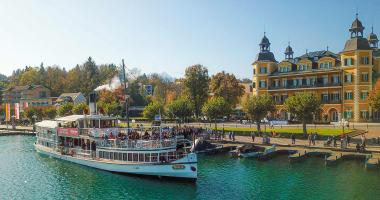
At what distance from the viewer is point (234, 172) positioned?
149 feet

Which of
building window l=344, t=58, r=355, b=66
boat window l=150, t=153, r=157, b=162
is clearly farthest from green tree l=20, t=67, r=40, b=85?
boat window l=150, t=153, r=157, b=162

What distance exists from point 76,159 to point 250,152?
23.9 meters

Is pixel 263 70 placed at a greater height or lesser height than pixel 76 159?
greater

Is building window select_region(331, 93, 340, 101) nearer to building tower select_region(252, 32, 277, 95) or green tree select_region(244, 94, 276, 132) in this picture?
building tower select_region(252, 32, 277, 95)

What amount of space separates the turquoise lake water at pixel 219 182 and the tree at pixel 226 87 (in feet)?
177

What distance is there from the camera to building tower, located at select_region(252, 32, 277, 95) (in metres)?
103

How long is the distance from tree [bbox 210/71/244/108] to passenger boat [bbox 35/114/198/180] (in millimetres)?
52728

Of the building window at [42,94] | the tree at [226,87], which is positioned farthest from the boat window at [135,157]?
the building window at [42,94]

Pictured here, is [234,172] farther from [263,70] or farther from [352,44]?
[263,70]

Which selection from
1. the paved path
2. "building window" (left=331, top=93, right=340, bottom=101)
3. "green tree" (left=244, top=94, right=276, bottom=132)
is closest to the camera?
the paved path

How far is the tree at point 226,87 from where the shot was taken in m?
107

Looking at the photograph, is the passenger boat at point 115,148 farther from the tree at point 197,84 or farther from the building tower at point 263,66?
the building tower at point 263,66

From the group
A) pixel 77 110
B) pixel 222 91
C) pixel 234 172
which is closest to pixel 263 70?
pixel 222 91

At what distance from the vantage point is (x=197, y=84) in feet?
359
